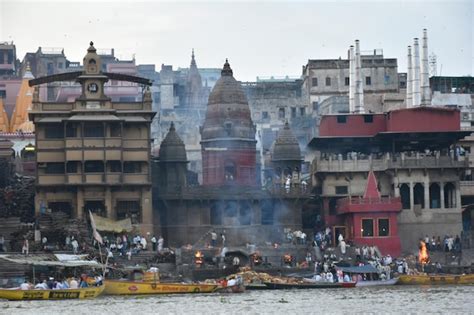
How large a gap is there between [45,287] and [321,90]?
56281mm

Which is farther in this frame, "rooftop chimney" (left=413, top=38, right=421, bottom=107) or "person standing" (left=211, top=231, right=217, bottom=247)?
"rooftop chimney" (left=413, top=38, right=421, bottom=107)

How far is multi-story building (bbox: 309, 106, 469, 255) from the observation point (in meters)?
90.6

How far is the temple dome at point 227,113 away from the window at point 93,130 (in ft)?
34.3

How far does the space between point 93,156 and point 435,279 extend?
2133cm

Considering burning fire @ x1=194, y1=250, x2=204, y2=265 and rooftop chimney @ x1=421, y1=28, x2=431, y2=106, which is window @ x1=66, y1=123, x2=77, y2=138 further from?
rooftop chimney @ x1=421, y1=28, x2=431, y2=106

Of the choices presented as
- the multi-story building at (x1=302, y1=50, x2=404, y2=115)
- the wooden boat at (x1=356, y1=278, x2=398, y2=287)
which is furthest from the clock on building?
the multi-story building at (x1=302, y1=50, x2=404, y2=115)

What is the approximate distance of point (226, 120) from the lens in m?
95.6

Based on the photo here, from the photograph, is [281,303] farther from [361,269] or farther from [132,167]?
[132,167]

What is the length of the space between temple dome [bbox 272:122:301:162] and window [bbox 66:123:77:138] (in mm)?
15079

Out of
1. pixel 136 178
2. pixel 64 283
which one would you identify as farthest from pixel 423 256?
pixel 64 283

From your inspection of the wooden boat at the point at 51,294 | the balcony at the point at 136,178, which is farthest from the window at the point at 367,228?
the wooden boat at the point at 51,294

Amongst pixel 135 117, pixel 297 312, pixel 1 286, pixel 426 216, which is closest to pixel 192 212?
pixel 135 117

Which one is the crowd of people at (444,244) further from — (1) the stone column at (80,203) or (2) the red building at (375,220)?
(1) the stone column at (80,203)

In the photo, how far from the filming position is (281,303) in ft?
221
